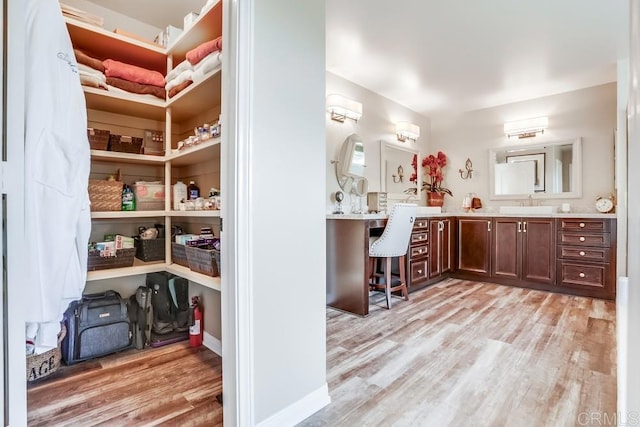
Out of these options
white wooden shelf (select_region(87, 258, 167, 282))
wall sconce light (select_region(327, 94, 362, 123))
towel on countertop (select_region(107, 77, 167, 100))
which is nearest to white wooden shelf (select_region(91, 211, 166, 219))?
white wooden shelf (select_region(87, 258, 167, 282))

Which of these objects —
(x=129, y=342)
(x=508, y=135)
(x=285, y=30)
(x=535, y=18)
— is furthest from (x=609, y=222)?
(x=129, y=342)

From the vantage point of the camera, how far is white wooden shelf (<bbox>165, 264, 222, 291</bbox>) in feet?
5.28

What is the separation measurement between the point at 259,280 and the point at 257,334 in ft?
0.71

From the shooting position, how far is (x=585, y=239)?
3318mm

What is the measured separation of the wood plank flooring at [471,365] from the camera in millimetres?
1442

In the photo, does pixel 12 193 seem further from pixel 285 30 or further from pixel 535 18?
pixel 535 18

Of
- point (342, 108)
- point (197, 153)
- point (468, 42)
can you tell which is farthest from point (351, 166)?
point (197, 153)

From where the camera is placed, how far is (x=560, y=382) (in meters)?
1.69

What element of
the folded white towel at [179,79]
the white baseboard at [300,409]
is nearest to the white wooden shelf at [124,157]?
the folded white towel at [179,79]

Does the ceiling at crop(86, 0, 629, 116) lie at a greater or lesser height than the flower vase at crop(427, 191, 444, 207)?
greater

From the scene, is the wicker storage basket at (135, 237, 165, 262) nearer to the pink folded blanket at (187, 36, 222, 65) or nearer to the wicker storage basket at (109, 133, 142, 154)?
the wicker storage basket at (109, 133, 142, 154)

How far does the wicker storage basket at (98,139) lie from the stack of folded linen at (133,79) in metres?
0.29

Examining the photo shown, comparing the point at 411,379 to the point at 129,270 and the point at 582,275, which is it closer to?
the point at 129,270

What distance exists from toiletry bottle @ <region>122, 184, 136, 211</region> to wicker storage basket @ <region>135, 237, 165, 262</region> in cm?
24
